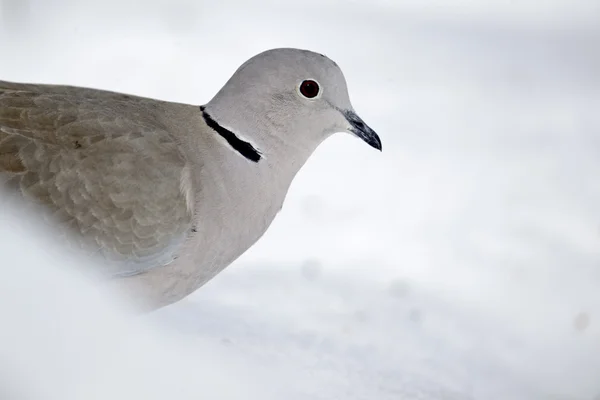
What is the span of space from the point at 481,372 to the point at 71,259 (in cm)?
102

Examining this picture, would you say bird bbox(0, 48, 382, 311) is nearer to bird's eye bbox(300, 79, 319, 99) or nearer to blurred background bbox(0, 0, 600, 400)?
bird's eye bbox(300, 79, 319, 99)

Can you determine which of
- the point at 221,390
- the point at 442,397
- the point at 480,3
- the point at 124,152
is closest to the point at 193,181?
the point at 124,152

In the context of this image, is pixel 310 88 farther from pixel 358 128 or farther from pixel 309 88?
pixel 358 128

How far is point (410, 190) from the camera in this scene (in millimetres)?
2732

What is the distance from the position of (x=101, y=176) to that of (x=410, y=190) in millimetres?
1263

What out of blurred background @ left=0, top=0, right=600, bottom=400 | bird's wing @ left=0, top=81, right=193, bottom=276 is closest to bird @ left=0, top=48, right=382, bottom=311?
bird's wing @ left=0, top=81, right=193, bottom=276

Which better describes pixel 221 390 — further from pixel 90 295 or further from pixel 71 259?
pixel 71 259

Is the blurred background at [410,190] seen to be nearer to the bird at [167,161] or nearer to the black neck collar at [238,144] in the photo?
the bird at [167,161]

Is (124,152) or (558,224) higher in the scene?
(558,224)

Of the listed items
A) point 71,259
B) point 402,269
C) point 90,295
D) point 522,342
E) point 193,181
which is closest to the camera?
point 90,295

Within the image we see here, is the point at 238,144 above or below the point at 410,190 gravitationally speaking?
below

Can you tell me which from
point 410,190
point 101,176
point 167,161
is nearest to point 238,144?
point 167,161

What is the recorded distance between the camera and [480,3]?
3.17m

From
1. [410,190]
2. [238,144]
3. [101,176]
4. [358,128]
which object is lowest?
[101,176]
